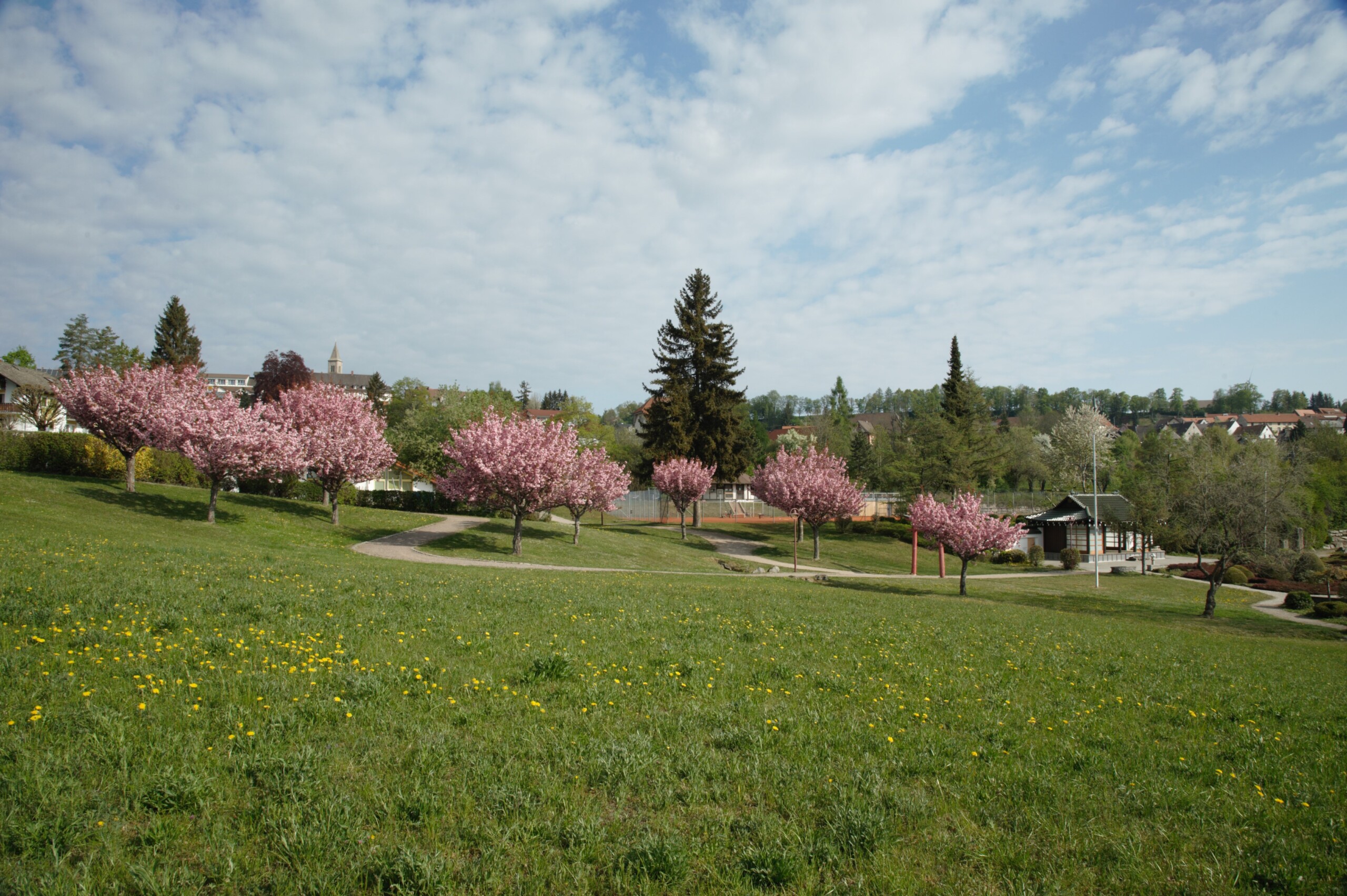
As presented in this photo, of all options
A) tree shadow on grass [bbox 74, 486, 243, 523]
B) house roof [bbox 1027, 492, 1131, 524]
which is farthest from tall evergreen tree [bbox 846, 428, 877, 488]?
tree shadow on grass [bbox 74, 486, 243, 523]

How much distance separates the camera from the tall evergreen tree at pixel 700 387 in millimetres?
50156

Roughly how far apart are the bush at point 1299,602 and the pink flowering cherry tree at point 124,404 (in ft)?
170

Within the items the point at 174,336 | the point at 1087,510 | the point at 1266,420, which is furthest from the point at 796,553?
the point at 1266,420

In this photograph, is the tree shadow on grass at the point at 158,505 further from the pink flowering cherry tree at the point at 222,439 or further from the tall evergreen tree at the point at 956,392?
the tall evergreen tree at the point at 956,392

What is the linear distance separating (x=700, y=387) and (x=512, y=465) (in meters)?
24.7

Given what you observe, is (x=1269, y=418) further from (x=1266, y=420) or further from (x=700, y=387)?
(x=700, y=387)

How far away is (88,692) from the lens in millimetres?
5449

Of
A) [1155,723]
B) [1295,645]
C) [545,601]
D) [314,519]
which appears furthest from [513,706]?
[314,519]

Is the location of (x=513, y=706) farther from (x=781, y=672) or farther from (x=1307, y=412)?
(x=1307, y=412)

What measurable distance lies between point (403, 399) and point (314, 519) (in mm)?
42227

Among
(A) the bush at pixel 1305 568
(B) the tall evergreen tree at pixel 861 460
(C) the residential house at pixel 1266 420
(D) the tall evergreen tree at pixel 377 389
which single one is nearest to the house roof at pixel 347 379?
(D) the tall evergreen tree at pixel 377 389

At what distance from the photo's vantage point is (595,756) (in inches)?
206

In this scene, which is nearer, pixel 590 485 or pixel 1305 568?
pixel 590 485

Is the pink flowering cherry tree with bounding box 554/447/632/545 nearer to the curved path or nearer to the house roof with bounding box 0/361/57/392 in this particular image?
the curved path
